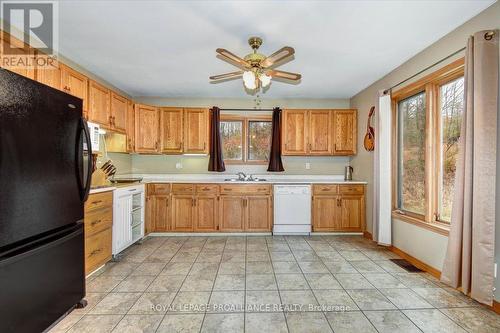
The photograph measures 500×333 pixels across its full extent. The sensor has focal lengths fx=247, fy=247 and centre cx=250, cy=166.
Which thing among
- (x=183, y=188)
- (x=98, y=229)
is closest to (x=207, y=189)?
(x=183, y=188)

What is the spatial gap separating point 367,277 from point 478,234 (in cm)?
108

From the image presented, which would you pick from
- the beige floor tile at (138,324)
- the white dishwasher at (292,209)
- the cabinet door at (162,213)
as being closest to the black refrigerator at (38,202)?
the beige floor tile at (138,324)

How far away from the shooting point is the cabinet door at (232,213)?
427 centimetres

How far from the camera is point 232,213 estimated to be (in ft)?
14.0

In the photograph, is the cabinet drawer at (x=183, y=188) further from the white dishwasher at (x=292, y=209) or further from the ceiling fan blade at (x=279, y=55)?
the ceiling fan blade at (x=279, y=55)

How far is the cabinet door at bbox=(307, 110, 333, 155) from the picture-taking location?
461cm

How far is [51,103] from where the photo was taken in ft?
5.32

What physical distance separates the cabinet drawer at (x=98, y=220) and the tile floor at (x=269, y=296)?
497 mm

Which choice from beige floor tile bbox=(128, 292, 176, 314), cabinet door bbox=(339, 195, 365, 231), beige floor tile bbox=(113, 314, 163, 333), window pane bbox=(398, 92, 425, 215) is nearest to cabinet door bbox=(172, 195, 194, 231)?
beige floor tile bbox=(128, 292, 176, 314)

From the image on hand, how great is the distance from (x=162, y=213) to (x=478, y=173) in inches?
162

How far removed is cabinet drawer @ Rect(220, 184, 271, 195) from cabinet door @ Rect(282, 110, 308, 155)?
821 millimetres

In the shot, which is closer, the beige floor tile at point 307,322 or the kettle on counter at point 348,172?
the beige floor tile at point 307,322

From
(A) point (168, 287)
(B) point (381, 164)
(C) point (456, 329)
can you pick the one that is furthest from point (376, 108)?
(A) point (168, 287)

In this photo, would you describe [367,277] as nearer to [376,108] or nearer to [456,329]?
[456,329]
